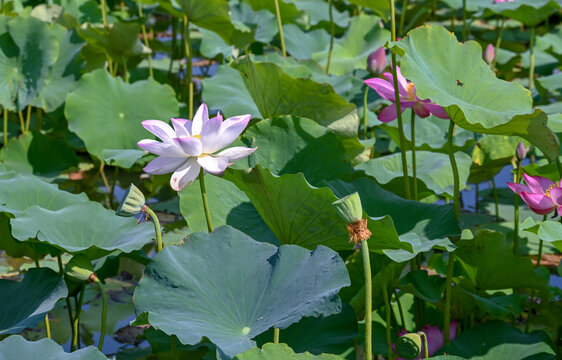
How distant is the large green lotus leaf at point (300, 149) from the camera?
1520mm

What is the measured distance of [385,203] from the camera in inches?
54.6

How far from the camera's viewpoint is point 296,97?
171cm

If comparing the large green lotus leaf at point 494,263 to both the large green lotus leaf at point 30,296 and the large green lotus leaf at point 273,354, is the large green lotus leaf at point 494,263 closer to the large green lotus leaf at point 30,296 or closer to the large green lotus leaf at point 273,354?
the large green lotus leaf at point 273,354

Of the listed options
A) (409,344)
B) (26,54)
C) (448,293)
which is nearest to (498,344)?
(448,293)

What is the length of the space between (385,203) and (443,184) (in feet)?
1.17

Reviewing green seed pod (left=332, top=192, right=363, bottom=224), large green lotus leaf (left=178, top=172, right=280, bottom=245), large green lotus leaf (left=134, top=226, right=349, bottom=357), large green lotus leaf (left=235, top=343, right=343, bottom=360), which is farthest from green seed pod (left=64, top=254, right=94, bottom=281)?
green seed pod (left=332, top=192, right=363, bottom=224)

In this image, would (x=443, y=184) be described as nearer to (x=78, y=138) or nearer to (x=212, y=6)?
(x=212, y=6)

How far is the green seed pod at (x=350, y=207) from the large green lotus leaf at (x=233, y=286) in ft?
0.39

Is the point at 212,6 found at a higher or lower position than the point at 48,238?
higher

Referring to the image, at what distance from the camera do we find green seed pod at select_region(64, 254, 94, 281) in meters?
1.22

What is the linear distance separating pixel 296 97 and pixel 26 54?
1205mm

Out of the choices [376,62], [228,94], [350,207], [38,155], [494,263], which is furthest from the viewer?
[38,155]

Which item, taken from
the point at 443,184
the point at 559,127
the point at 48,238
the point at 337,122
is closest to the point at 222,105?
the point at 337,122

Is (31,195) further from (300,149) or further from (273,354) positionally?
(273,354)
